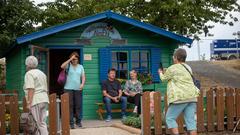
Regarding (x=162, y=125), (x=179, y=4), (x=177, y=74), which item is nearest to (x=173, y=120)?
(x=177, y=74)

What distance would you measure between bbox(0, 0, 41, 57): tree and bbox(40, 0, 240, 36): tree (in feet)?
10.2

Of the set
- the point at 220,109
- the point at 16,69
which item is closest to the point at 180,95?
the point at 220,109

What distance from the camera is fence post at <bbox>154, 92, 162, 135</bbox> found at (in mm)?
10477

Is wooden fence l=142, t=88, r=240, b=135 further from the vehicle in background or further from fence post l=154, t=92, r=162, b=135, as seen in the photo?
the vehicle in background

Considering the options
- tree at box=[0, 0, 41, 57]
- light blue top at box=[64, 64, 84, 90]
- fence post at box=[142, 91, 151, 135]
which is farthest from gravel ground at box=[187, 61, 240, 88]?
fence post at box=[142, 91, 151, 135]

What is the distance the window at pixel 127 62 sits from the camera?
1521 centimetres

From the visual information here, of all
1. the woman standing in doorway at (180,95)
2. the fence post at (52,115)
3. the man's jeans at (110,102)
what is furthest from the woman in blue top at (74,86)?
the woman standing in doorway at (180,95)

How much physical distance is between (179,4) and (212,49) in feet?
63.0

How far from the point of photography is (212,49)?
43125mm

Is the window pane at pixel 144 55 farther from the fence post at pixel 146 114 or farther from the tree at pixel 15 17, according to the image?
the tree at pixel 15 17

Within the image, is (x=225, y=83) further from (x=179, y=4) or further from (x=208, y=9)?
(x=179, y=4)

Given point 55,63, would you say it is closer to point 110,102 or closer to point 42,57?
point 42,57

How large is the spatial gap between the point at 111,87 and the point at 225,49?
100 ft

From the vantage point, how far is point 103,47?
591 inches
